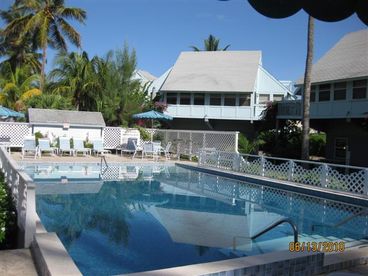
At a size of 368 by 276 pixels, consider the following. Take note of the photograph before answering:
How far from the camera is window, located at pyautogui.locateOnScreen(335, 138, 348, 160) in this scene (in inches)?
956

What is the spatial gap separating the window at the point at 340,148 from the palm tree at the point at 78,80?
15577mm

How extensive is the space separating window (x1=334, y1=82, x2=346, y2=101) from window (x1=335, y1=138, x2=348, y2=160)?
8.85 feet

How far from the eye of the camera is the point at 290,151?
79.7ft

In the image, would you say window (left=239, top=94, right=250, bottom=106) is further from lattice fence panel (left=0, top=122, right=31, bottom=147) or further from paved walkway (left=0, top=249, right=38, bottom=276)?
paved walkway (left=0, top=249, right=38, bottom=276)

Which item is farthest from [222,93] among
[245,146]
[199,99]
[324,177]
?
[324,177]

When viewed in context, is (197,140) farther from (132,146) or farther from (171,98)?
(171,98)

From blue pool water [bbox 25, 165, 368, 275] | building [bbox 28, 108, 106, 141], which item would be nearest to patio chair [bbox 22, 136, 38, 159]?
blue pool water [bbox 25, 165, 368, 275]

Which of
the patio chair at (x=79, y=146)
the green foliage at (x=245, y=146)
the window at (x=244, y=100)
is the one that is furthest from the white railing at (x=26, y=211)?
the window at (x=244, y=100)

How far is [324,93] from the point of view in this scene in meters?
24.0

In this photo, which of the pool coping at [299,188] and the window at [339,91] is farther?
the window at [339,91]

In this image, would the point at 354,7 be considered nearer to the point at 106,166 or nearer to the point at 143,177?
the point at 143,177

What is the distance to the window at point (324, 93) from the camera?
23763 millimetres

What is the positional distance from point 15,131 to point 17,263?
667 inches

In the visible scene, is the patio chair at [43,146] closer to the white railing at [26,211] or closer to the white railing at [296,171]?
the white railing at [296,171]
